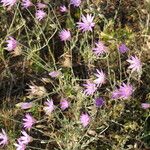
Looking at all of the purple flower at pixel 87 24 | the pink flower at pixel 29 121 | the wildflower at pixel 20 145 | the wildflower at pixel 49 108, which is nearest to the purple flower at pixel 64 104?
the wildflower at pixel 49 108

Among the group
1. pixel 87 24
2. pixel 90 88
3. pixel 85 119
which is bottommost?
pixel 85 119

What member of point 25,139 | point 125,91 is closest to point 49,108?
point 25,139

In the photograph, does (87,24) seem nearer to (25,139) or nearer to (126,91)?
(126,91)

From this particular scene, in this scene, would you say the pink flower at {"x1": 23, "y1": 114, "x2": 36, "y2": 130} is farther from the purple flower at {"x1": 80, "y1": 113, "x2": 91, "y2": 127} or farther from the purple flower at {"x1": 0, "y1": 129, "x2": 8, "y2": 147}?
the purple flower at {"x1": 80, "y1": 113, "x2": 91, "y2": 127}

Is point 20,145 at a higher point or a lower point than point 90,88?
lower

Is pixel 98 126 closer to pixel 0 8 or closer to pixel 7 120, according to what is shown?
pixel 7 120

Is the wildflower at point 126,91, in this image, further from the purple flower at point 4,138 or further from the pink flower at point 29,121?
the purple flower at point 4,138

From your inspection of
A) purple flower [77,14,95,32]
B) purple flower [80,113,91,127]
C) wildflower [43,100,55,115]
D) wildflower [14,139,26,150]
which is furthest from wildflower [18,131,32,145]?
purple flower [77,14,95,32]

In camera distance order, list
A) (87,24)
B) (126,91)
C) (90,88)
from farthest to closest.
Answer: (87,24), (90,88), (126,91)

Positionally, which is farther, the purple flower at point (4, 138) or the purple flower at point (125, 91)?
the purple flower at point (4, 138)

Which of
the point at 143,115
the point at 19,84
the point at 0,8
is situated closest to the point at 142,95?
the point at 143,115

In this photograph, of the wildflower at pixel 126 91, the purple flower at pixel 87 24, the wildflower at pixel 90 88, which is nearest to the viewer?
the wildflower at pixel 126 91
